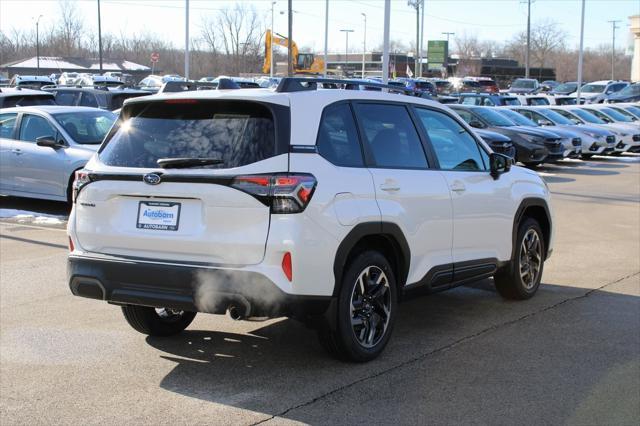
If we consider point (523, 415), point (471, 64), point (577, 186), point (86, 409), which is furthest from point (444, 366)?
point (471, 64)

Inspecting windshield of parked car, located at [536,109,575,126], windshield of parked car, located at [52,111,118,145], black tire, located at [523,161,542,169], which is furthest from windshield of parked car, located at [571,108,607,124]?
windshield of parked car, located at [52,111,118,145]

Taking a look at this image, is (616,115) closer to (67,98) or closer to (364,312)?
(67,98)

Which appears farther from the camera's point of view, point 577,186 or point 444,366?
point 577,186

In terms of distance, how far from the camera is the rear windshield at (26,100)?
55.4ft

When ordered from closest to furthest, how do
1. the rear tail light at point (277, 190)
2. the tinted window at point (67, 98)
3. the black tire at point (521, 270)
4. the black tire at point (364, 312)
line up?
the rear tail light at point (277, 190) < the black tire at point (364, 312) < the black tire at point (521, 270) < the tinted window at point (67, 98)

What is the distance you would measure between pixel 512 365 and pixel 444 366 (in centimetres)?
47

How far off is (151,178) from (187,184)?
0.83 feet

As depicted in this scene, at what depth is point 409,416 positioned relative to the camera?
474cm

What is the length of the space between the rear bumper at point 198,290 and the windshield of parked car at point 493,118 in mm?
18365

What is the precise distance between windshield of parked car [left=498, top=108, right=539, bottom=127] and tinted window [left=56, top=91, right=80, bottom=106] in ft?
38.5

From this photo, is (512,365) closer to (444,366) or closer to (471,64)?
(444,366)

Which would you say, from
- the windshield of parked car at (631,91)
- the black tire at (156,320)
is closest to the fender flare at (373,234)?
the black tire at (156,320)

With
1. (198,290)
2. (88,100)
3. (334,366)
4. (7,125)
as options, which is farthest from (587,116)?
(198,290)

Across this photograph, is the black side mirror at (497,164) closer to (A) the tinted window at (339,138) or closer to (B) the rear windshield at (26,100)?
(A) the tinted window at (339,138)
